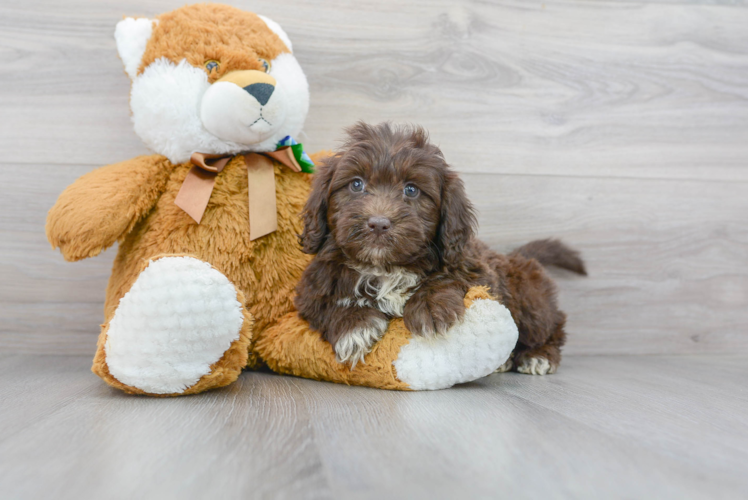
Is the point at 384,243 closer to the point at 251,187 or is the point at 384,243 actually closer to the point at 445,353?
the point at 445,353

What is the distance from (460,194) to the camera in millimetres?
1599

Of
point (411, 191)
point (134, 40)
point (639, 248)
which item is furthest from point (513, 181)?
point (134, 40)

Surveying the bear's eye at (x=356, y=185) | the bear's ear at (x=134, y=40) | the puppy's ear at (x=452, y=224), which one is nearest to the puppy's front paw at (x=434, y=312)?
the puppy's ear at (x=452, y=224)

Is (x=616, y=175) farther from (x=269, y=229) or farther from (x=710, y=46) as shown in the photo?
(x=269, y=229)

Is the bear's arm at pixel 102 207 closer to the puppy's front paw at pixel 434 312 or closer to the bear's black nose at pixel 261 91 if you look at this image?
the bear's black nose at pixel 261 91

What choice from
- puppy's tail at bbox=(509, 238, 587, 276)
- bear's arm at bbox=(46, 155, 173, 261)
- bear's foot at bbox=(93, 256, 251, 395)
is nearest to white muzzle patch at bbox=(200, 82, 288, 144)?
bear's arm at bbox=(46, 155, 173, 261)

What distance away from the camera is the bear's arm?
5.24ft

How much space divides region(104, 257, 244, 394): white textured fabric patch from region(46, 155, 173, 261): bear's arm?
0.32 metres

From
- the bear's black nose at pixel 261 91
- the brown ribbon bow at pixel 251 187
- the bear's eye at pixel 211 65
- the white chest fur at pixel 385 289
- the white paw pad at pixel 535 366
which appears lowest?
the white paw pad at pixel 535 366

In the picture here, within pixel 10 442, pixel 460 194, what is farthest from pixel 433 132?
pixel 10 442

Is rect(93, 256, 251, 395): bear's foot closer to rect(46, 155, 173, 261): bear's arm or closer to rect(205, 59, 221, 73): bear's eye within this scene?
rect(46, 155, 173, 261): bear's arm

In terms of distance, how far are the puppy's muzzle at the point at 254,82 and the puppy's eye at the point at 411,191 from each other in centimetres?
54

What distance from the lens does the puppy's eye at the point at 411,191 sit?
155 centimetres

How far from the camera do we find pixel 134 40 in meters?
1.77
